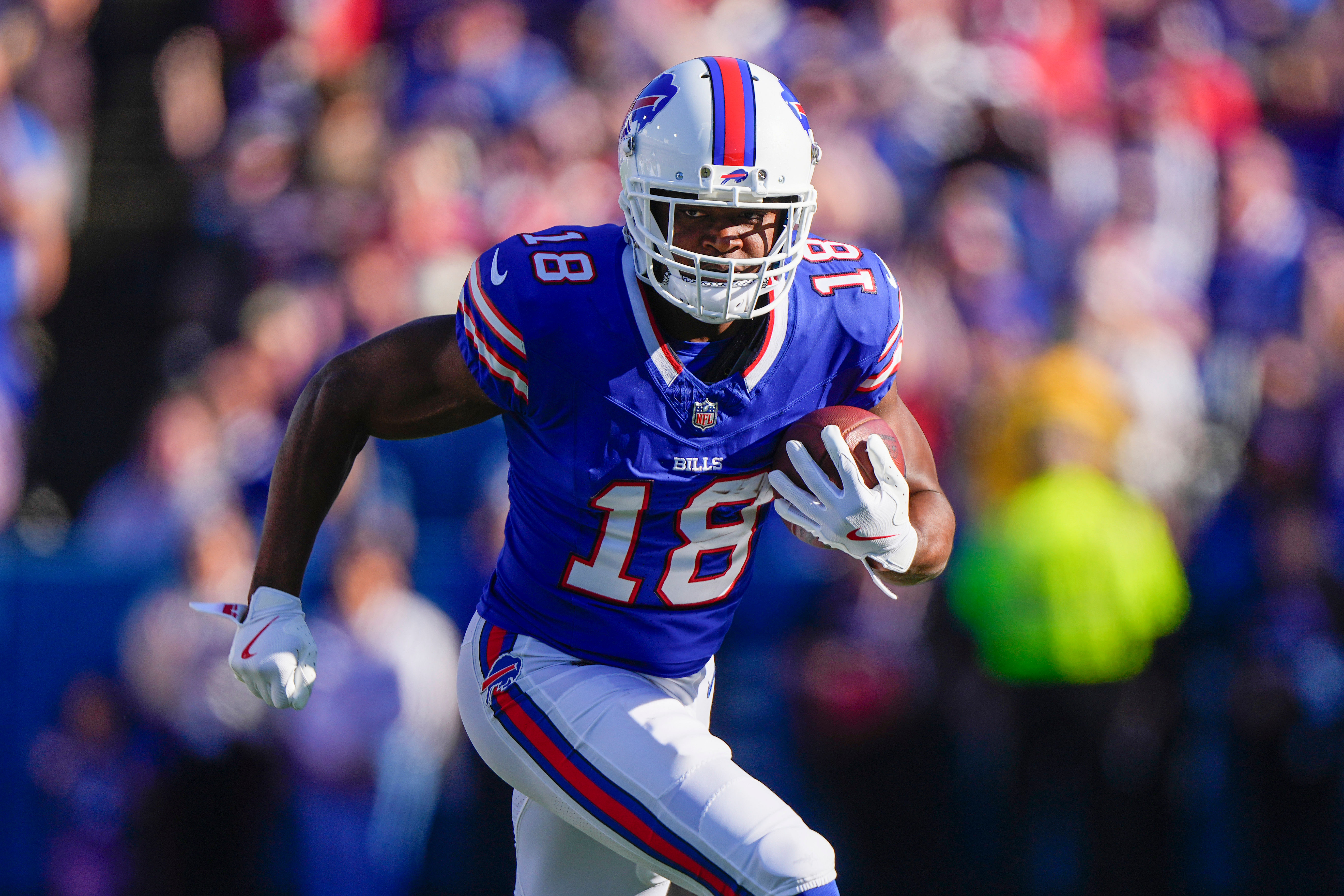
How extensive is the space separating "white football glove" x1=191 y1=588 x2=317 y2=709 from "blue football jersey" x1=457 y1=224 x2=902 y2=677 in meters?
0.35

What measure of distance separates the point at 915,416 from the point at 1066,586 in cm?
80

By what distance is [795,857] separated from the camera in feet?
6.14

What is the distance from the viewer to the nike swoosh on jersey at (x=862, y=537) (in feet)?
6.81

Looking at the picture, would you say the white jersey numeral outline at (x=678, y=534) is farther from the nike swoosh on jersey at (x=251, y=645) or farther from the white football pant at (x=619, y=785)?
the nike swoosh on jersey at (x=251, y=645)

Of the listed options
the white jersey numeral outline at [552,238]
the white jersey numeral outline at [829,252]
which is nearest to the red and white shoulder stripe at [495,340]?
the white jersey numeral outline at [552,238]

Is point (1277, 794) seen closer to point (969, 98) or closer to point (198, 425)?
point (969, 98)

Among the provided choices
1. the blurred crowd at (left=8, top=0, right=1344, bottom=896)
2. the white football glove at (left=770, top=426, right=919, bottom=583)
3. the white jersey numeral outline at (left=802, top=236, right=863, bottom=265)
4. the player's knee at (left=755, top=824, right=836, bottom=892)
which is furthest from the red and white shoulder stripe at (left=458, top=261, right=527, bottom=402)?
the blurred crowd at (left=8, top=0, right=1344, bottom=896)

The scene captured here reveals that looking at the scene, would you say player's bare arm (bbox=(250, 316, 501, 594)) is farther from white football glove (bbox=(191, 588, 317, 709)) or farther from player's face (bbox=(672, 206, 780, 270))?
player's face (bbox=(672, 206, 780, 270))

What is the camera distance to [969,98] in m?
5.30

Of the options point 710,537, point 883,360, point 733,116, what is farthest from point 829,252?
point 710,537

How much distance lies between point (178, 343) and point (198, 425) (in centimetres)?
51

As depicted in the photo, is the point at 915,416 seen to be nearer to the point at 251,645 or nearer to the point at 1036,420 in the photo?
the point at 1036,420

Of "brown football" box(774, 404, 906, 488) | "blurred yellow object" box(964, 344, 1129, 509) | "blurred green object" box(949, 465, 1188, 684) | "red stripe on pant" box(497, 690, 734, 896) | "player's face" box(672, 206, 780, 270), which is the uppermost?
"player's face" box(672, 206, 780, 270)

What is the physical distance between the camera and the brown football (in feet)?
6.95
